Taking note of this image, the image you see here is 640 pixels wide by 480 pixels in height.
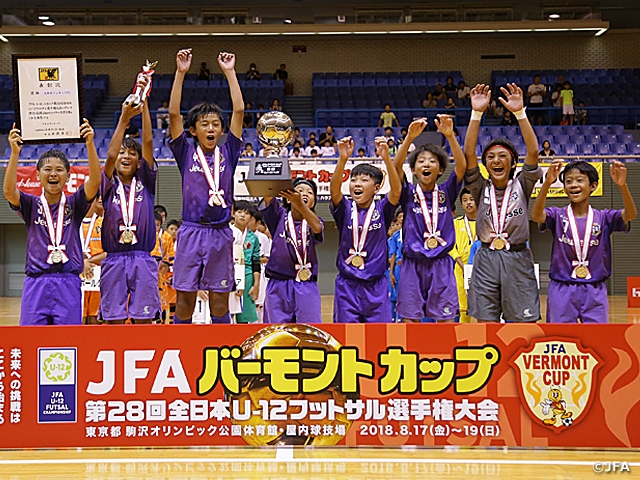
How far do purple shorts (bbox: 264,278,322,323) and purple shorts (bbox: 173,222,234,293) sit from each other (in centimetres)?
60

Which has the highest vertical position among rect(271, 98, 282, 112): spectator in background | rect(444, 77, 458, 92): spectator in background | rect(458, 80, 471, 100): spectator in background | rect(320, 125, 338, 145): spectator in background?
rect(444, 77, 458, 92): spectator in background

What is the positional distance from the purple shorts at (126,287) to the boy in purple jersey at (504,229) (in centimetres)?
235

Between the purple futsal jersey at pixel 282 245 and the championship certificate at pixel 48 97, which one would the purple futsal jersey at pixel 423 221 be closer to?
the purple futsal jersey at pixel 282 245

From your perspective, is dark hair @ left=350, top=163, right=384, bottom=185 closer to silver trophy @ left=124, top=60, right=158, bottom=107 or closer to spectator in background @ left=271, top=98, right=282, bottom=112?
silver trophy @ left=124, top=60, right=158, bottom=107

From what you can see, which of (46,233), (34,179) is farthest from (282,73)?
(46,233)

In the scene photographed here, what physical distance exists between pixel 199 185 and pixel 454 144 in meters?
1.86

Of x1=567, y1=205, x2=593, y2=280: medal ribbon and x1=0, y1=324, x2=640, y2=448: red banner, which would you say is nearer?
x1=0, y1=324, x2=640, y2=448: red banner

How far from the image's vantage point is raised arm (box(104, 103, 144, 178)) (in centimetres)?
475

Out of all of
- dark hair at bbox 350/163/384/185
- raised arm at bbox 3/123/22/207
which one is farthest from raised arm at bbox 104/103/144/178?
dark hair at bbox 350/163/384/185

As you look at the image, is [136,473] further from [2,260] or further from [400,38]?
[400,38]

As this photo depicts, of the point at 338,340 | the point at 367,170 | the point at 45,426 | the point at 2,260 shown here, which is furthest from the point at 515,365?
the point at 2,260

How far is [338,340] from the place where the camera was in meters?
3.95

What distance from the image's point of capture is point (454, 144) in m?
5.05

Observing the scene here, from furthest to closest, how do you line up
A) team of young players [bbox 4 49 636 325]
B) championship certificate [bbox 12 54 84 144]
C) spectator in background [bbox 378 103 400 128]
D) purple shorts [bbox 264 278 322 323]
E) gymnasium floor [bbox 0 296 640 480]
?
spectator in background [bbox 378 103 400 128], purple shorts [bbox 264 278 322 323], championship certificate [bbox 12 54 84 144], team of young players [bbox 4 49 636 325], gymnasium floor [bbox 0 296 640 480]
